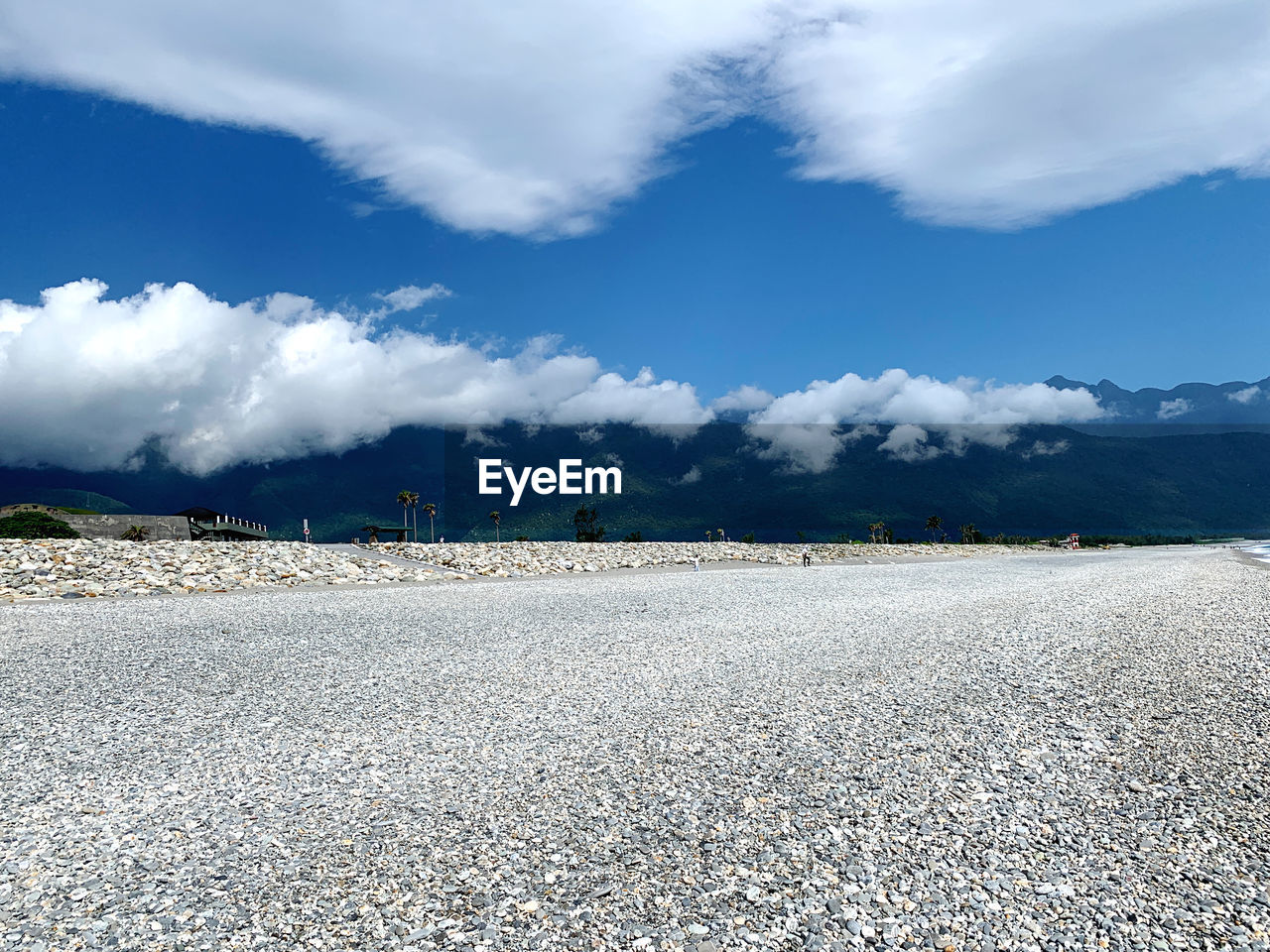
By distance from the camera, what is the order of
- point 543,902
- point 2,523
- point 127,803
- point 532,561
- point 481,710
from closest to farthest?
point 543,902 < point 127,803 < point 481,710 < point 532,561 < point 2,523

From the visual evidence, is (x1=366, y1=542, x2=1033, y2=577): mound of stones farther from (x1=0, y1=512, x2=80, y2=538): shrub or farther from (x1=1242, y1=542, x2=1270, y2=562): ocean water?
(x1=1242, y1=542, x2=1270, y2=562): ocean water

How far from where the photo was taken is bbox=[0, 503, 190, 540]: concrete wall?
4756 centimetres

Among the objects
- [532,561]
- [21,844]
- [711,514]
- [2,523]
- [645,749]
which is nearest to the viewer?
[21,844]

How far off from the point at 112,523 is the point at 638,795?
5200cm

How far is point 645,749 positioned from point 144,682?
759cm

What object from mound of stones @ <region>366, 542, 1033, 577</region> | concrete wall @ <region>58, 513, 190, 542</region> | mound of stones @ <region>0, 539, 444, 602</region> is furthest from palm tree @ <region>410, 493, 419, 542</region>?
mound of stones @ <region>0, 539, 444, 602</region>

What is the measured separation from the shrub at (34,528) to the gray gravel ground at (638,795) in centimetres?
3798

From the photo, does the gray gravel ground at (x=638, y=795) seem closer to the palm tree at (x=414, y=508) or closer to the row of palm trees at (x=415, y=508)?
the row of palm trees at (x=415, y=508)

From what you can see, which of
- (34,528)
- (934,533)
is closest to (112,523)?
(34,528)

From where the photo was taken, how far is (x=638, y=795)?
21.2 feet

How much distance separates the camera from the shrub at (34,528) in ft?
143

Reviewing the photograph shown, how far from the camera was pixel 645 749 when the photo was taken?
7.64 metres

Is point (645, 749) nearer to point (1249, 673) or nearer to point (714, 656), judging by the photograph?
point (714, 656)

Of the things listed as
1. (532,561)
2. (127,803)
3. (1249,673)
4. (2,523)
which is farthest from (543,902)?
(2,523)
